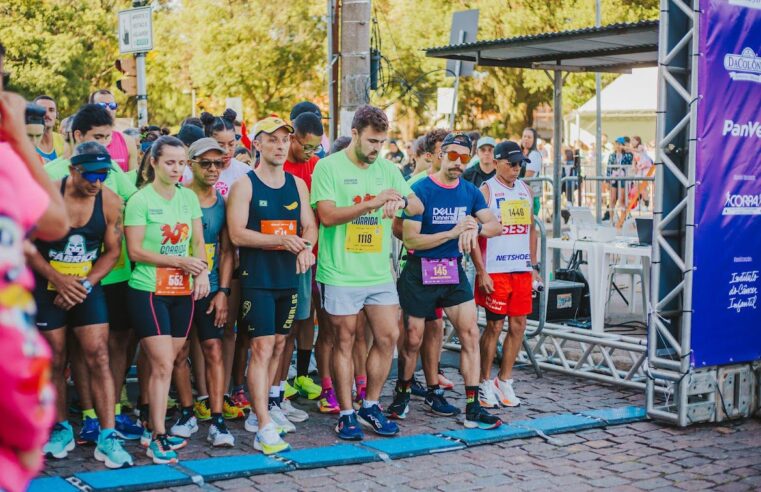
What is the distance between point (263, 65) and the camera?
39.8 metres

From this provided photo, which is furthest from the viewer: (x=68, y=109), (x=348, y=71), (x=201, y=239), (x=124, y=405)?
(x=68, y=109)

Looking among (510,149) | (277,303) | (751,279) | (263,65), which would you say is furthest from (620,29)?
(263,65)

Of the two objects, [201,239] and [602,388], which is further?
[602,388]

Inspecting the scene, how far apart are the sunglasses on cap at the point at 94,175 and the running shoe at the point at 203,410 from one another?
2016 millimetres

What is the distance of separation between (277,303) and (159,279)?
2.79 feet

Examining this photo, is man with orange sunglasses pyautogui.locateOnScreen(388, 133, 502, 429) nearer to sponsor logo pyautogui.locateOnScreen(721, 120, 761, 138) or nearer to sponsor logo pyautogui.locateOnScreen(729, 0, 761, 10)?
sponsor logo pyautogui.locateOnScreen(721, 120, 761, 138)

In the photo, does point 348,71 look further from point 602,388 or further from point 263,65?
point 263,65

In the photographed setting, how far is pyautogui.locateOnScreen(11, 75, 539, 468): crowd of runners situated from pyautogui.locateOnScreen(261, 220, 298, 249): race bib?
0.04ft

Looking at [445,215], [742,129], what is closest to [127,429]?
[445,215]

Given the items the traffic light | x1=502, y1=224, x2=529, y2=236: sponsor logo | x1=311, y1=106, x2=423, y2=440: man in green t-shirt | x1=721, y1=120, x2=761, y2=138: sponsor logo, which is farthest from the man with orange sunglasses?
the traffic light

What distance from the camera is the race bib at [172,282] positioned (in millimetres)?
6207

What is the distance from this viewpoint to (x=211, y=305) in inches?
261

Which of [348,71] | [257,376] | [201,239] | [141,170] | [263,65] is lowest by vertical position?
[257,376]

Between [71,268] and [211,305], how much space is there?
3.25ft
